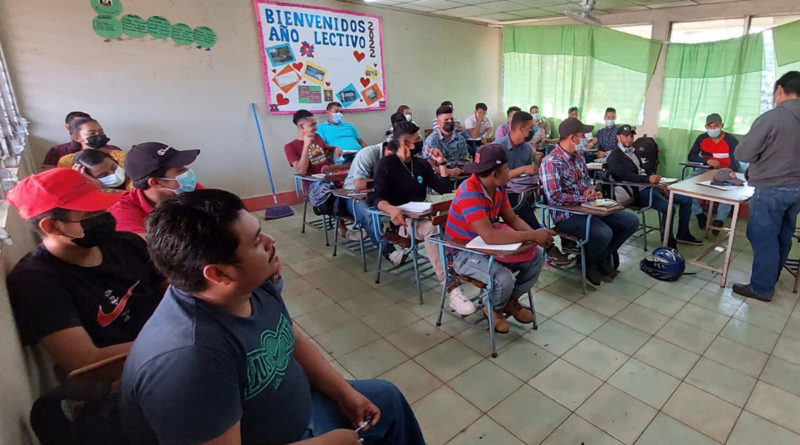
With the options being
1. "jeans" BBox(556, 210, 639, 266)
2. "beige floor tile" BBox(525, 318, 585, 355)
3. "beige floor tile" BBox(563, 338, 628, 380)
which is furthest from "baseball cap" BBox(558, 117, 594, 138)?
"beige floor tile" BBox(563, 338, 628, 380)

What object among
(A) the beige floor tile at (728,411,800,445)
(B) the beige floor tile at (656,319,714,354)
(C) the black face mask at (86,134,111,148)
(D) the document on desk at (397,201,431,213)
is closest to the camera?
(A) the beige floor tile at (728,411,800,445)

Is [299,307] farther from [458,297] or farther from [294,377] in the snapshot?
[294,377]

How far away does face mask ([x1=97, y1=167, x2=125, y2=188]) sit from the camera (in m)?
2.63

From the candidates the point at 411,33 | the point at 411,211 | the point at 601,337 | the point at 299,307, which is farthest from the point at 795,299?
the point at 411,33

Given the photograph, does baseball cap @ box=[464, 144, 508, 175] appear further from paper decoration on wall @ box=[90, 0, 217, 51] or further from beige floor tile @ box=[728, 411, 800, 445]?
paper decoration on wall @ box=[90, 0, 217, 51]

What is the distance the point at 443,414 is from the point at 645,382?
1.15 metres

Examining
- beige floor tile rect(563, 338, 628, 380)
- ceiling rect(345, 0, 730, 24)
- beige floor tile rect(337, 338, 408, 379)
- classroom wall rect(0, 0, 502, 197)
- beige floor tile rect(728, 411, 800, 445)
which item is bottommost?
beige floor tile rect(728, 411, 800, 445)

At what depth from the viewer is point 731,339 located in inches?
100

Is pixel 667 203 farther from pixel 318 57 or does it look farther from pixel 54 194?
pixel 54 194

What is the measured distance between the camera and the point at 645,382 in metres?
2.19

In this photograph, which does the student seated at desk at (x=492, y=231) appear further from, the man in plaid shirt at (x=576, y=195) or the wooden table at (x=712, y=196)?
the wooden table at (x=712, y=196)

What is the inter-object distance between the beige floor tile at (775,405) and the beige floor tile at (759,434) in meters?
0.05

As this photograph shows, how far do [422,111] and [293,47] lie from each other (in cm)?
245

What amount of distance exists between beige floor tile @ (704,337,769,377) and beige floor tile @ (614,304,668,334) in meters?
0.32
